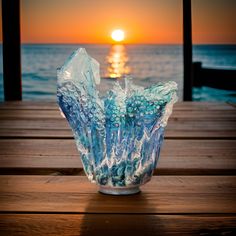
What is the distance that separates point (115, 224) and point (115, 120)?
22 cm

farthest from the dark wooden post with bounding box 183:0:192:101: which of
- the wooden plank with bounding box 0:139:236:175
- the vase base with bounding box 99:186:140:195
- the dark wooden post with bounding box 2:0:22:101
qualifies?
the vase base with bounding box 99:186:140:195

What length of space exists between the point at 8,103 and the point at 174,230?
6.40ft

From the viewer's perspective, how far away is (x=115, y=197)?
1031 mm

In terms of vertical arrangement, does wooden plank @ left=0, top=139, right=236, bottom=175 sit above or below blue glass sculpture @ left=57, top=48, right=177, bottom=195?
below

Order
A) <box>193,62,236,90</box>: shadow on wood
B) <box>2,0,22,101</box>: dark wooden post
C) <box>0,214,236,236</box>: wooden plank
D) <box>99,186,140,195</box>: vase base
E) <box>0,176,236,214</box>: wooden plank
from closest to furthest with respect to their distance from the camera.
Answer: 1. <box>0,214,236,236</box>: wooden plank
2. <box>0,176,236,214</box>: wooden plank
3. <box>99,186,140,195</box>: vase base
4. <box>2,0,22,101</box>: dark wooden post
5. <box>193,62,236,90</box>: shadow on wood

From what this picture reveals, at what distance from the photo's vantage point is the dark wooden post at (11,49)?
2.87m

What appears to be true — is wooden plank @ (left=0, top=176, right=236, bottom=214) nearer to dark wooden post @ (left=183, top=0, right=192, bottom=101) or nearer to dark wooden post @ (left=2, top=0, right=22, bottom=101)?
dark wooden post @ (left=2, top=0, right=22, bottom=101)

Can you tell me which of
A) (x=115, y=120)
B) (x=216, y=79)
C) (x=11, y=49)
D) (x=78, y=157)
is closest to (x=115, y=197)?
(x=115, y=120)

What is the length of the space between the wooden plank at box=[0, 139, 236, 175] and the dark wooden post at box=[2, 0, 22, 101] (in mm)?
1353

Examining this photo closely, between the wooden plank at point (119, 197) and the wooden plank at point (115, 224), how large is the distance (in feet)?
0.10

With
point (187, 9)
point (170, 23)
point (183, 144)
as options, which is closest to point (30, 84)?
point (170, 23)

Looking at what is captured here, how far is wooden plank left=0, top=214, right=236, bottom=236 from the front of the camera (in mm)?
828

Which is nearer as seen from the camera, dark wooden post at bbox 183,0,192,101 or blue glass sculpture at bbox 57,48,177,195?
blue glass sculpture at bbox 57,48,177,195

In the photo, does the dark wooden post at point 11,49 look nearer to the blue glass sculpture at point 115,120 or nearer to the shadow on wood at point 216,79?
the blue glass sculpture at point 115,120
